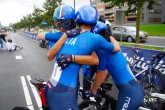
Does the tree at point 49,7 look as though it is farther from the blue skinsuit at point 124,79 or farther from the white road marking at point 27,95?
the blue skinsuit at point 124,79

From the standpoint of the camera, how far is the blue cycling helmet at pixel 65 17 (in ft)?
9.46

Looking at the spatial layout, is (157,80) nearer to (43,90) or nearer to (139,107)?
(139,107)

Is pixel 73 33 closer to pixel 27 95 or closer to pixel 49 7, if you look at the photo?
pixel 27 95

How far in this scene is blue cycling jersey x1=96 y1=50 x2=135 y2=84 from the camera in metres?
3.07

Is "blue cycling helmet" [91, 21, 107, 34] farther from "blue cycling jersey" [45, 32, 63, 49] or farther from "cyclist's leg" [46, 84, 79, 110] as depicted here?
"cyclist's leg" [46, 84, 79, 110]

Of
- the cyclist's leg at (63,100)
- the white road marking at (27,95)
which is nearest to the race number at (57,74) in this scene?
the cyclist's leg at (63,100)

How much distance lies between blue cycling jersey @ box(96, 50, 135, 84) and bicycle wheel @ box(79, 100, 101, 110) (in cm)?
47

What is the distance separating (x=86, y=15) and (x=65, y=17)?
11.5 inches

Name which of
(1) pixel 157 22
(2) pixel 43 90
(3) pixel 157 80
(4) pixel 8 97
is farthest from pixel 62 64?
(1) pixel 157 22

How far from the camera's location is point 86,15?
8.91 feet

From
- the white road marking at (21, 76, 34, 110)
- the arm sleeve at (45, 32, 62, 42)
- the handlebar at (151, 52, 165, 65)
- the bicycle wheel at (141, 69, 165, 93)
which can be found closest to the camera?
the arm sleeve at (45, 32, 62, 42)

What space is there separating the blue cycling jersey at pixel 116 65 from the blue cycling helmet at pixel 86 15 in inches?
20.1

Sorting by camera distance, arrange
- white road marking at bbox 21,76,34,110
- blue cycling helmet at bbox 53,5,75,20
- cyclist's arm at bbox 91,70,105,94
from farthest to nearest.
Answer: white road marking at bbox 21,76,34,110 < cyclist's arm at bbox 91,70,105,94 < blue cycling helmet at bbox 53,5,75,20

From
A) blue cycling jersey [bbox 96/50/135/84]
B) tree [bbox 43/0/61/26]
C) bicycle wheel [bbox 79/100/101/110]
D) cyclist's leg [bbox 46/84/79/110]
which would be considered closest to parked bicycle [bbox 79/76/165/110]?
bicycle wheel [bbox 79/100/101/110]
